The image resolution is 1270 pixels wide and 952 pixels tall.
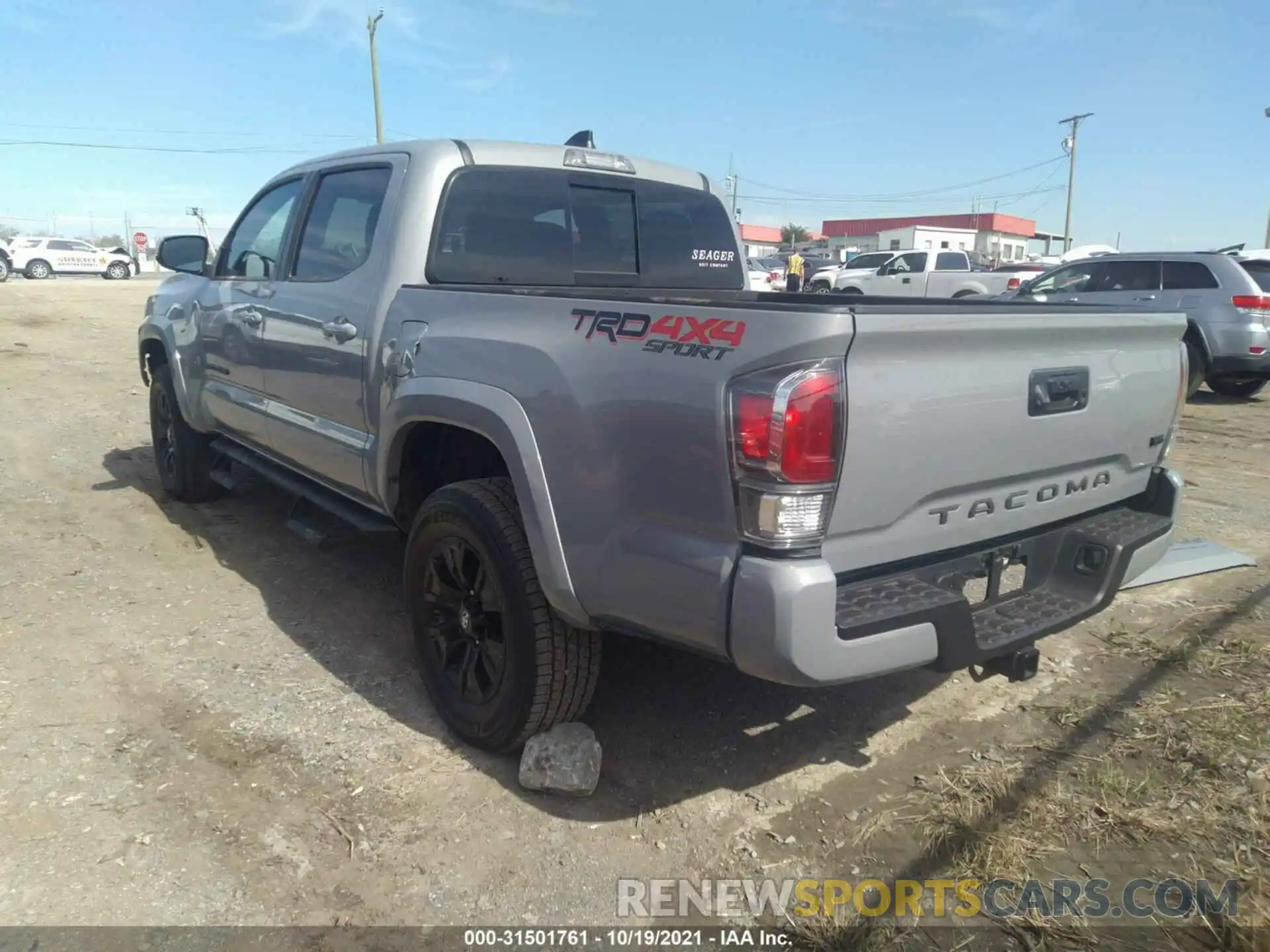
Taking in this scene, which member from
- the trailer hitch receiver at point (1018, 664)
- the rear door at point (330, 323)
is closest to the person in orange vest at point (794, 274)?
the rear door at point (330, 323)

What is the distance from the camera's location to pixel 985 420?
2.36 meters

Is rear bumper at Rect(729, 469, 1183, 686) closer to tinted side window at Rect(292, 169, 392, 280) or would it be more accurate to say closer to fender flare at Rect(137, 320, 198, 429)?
tinted side window at Rect(292, 169, 392, 280)

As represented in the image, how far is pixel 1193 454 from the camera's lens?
7.79 meters

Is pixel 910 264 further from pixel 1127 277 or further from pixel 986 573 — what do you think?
pixel 986 573

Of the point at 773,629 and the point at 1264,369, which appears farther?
the point at 1264,369

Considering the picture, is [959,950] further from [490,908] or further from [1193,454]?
[1193,454]

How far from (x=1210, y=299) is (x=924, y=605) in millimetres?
10293

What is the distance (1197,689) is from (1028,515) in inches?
57.4

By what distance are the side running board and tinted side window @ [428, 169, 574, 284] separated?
1.04 meters

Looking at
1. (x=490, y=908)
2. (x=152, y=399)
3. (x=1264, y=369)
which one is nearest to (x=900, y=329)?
(x=490, y=908)

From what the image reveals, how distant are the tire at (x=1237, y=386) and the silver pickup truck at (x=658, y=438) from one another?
32.1 feet

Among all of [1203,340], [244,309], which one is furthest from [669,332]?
[1203,340]

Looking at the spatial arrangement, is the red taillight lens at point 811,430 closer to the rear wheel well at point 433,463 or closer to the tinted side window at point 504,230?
the rear wheel well at point 433,463

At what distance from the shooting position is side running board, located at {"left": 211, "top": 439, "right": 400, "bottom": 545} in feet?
12.1
